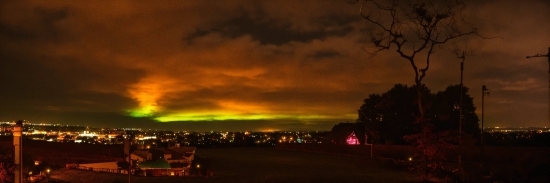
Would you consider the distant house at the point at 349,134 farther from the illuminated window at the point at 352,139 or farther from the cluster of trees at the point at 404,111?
the cluster of trees at the point at 404,111

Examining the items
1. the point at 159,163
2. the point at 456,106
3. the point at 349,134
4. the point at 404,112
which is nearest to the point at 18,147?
the point at 159,163

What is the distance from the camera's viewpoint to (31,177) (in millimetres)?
16375

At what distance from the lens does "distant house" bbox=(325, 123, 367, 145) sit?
53.2 metres

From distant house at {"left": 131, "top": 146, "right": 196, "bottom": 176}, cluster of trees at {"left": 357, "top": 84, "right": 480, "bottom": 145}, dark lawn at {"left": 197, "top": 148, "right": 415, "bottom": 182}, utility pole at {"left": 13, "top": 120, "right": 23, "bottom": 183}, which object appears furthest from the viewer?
cluster of trees at {"left": 357, "top": 84, "right": 480, "bottom": 145}

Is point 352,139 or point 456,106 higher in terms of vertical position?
point 456,106

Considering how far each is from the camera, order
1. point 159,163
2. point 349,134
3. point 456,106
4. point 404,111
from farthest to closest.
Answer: point 349,134
point 404,111
point 456,106
point 159,163

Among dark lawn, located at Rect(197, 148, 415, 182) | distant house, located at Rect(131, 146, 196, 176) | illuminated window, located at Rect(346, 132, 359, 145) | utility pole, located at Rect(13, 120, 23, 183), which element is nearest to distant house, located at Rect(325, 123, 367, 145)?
illuminated window, located at Rect(346, 132, 359, 145)

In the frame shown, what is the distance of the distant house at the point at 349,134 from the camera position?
53250 mm

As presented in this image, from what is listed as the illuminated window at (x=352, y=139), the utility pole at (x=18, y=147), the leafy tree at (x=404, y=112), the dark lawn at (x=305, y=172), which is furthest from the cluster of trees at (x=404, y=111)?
the utility pole at (x=18, y=147)

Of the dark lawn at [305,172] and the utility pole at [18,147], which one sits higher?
the utility pole at [18,147]

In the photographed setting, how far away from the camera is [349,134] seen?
5400 centimetres

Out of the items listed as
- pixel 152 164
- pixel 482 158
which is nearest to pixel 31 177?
pixel 152 164

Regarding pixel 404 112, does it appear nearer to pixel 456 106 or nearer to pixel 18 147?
pixel 456 106

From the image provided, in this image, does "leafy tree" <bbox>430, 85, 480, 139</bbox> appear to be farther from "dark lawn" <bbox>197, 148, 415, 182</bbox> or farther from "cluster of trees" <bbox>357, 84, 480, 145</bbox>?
"dark lawn" <bbox>197, 148, 415, 182</bbox>
